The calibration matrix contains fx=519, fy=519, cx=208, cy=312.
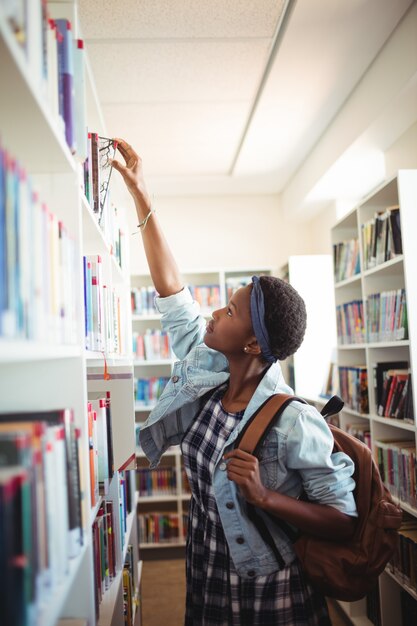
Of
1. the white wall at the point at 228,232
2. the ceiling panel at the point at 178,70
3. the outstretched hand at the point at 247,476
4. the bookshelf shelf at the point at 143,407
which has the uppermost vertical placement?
the ceiling panel at the point at 178,70

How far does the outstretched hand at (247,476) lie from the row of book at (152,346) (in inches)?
121

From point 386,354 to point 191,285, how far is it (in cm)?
220

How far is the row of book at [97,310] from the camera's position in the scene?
1.40m

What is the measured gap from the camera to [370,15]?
2311 mm

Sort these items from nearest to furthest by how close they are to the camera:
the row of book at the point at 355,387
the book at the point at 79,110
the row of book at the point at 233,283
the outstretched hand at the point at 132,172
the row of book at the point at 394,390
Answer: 1. the book at the point at 79,110
2. the outstretched hand at the point at 132,172
3. the row of book at the point at 394,390
4. the row of book at the point at 355,387
5. the row of book at the point at 233,283

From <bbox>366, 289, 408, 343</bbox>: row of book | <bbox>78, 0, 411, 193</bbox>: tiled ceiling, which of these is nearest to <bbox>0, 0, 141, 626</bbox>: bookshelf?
<bbox>78, 0, 411, 193</bbox>: tiled ceiling

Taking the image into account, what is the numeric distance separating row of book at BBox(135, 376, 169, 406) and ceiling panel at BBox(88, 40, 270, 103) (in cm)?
221

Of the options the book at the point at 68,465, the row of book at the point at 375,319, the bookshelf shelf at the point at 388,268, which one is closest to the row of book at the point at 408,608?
the row of book at the point at 375,319

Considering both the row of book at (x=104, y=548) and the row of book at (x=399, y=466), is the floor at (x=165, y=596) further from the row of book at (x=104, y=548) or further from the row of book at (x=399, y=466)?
the row of book at (x=104, y=548)

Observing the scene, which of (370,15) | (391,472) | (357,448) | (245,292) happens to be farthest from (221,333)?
(370,15)

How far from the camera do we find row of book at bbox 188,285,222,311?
4492 mm

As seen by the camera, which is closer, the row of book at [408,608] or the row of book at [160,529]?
the row of book at [408,608]

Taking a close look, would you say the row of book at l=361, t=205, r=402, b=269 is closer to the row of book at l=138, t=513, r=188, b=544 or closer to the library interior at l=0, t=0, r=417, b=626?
the library interior at l=0, t=0, r=417, b=626

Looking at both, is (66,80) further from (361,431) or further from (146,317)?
(146,317)
